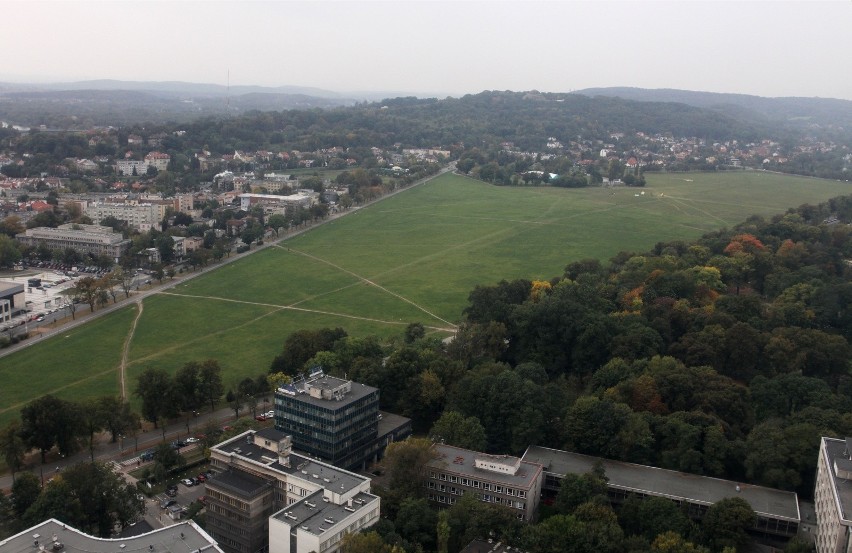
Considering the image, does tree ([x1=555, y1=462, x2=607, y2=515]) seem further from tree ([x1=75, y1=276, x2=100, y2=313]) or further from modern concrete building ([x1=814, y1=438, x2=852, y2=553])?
tree ([x1=75, y1=276, x2=100, y2=313])

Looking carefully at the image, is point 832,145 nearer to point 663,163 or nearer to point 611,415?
point 663,163

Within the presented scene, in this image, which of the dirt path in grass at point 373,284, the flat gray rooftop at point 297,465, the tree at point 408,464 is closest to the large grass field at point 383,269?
the dirt path in grass at point 373,284

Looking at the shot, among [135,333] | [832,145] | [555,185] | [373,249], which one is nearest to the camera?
[135,333]

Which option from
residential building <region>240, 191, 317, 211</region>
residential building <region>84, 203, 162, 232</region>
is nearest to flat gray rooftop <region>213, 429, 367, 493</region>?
residential building <region>84, 203, 162, 232</region>

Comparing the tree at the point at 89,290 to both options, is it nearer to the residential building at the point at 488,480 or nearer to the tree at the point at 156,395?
the tree at the point at 156,395

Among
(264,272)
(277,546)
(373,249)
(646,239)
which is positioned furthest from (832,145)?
(277,546)

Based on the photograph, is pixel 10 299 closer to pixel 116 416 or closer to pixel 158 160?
pixel 116 416
